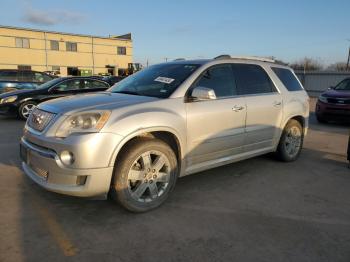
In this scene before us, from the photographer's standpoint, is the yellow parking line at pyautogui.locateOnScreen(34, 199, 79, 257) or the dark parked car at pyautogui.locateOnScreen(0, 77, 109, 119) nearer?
the yellow parking line at pyautogui.locateOnScreen(34, 199, 79, 257)

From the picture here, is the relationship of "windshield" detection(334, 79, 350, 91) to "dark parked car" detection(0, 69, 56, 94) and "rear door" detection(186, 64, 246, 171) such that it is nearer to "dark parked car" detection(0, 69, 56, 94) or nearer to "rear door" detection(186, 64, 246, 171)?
"rear door" detection(186, 64, 246, 171)

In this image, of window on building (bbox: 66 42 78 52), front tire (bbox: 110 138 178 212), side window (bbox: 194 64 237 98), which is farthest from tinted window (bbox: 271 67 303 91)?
window on building (bbox: 66 42 78 52)

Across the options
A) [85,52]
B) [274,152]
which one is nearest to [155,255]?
[274,152]

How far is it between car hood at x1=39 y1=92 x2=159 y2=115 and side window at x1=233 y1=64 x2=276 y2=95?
5.09 feet

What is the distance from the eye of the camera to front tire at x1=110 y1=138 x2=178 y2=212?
3705 mm

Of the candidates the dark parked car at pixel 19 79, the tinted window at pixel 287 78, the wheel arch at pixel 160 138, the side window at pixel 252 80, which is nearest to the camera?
the wheel arch at pixel 160 138

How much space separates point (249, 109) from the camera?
505cm

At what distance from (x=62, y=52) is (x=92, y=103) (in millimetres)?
52099

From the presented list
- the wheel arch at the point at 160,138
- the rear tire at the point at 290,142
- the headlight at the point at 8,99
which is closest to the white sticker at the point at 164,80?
the wheel arch at the point at 160,138

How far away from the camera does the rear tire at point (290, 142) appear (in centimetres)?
598

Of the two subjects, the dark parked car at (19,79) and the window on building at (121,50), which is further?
the window on building at (121,50)

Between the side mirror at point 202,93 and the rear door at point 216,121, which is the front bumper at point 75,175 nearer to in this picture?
the rear door at point 216,121

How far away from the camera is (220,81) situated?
191 inches

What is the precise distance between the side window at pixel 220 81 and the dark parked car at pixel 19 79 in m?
11.4
